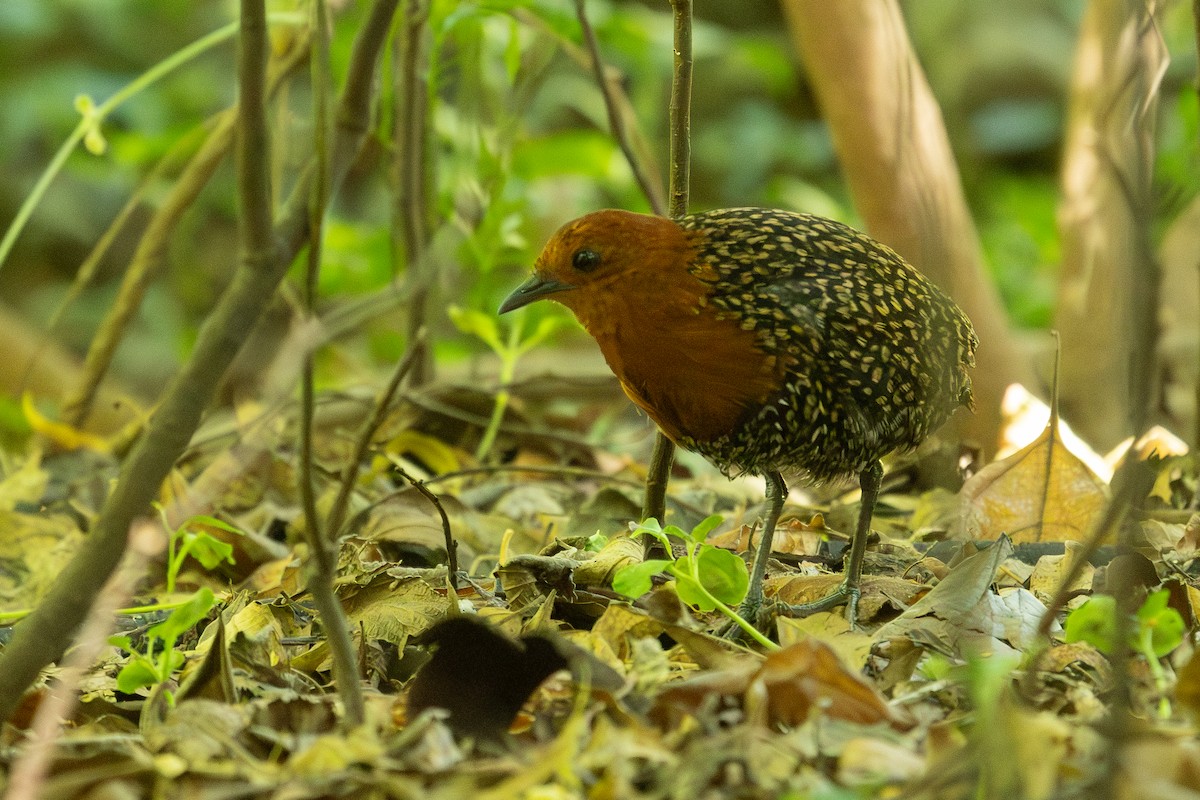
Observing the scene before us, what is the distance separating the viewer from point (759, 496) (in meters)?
4.02

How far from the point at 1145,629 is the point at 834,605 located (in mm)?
806

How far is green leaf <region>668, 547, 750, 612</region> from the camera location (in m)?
2.11

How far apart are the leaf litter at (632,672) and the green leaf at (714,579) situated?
0.09 meters

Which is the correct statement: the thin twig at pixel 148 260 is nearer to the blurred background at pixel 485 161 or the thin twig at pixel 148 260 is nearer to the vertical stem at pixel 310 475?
the blurred background at pixel 485 161

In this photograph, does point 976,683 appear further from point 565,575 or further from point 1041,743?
point 565,575

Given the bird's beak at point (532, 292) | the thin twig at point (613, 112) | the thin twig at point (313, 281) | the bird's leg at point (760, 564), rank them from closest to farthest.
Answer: the thin twig at point (313, 281)
the bird's leg at point (760, 564)
the bird's beak at point (532, 292)
the thin twig at point (613, 112)

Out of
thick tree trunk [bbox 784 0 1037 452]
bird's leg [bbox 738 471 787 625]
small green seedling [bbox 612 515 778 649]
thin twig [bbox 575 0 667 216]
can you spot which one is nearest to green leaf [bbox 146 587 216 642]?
small green seedling [bbox 612 515 778 649]

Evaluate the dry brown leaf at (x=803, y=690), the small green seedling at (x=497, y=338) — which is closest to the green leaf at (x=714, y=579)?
the dry brown leaf at (x=803, y=690)

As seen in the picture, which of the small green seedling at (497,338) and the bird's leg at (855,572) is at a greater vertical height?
the small green seedling at (497,338)

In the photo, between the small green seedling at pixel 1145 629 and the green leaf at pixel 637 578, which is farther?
the green leaf at pixel 637 578

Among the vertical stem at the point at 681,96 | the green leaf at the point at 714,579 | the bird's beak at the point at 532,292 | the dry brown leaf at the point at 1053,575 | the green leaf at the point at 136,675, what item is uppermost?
the vertical stem at the point at 681,96

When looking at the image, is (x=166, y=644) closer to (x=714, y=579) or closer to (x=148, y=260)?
(x=714, y=579)

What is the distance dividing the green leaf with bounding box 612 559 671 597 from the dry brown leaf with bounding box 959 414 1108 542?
4.35 ft

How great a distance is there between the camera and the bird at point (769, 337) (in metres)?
2.59
